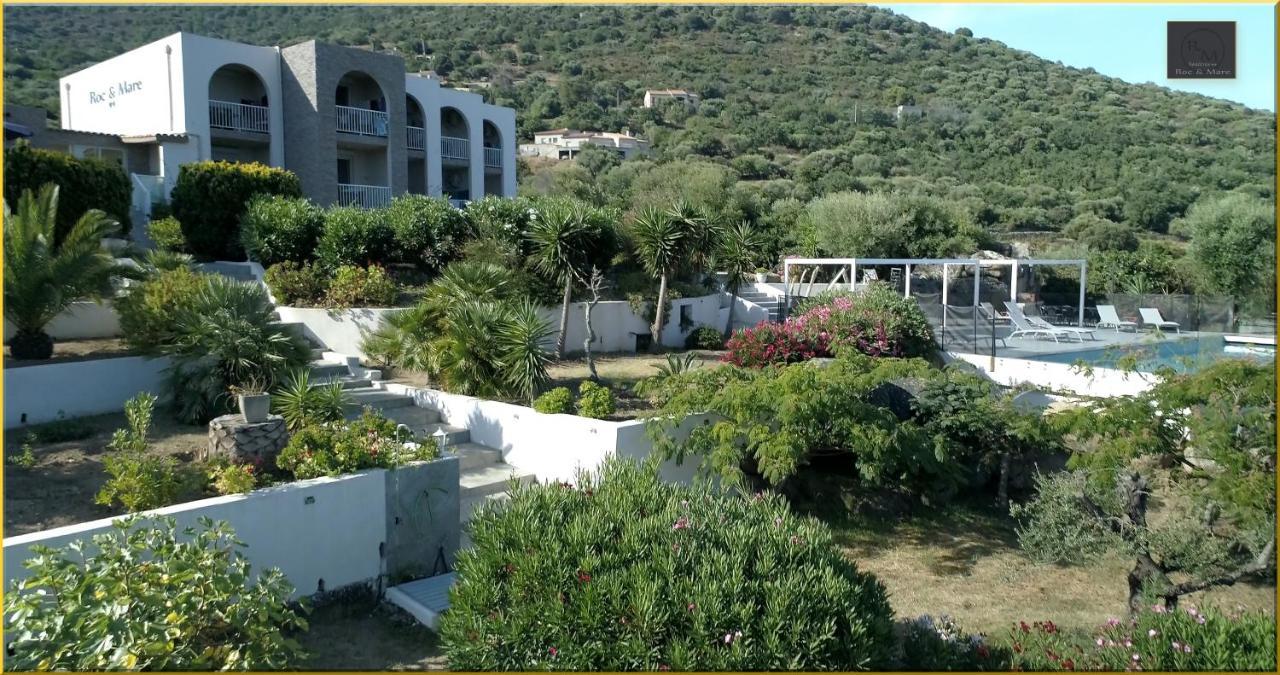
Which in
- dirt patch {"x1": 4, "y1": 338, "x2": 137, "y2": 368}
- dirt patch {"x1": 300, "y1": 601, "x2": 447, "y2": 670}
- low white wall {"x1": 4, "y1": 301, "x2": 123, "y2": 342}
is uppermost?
low white wall {"x1": 4, "y1": 301, "x2": 123, "y2": 342}

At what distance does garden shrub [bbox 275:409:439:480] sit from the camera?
7.93 m

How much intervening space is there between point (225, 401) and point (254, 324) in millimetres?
1223

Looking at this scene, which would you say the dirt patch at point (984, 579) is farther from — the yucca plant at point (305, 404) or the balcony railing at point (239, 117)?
the balcony railing at point (239, 117)

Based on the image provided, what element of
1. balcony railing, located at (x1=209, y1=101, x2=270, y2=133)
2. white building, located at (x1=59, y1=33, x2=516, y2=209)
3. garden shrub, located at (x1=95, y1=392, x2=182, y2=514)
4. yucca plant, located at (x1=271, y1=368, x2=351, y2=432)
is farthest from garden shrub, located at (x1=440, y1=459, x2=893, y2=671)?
balcony railing, located at (x1=209, y1=101, x2=270, y2=133)

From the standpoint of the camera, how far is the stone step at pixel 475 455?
10.6 metres

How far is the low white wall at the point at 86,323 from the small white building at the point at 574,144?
41524 millimetres

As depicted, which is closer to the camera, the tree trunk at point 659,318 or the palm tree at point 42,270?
the palm tree at point 42,270

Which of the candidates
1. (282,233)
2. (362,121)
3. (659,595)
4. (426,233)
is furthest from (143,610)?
(362,121)

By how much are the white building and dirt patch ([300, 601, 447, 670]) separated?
16.2m

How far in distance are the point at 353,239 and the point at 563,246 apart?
14.3ft

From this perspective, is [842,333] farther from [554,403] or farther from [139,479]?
[139,479]

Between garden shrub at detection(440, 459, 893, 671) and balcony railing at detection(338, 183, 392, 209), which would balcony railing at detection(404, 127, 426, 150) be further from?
garden shrub at detection(440, 459, 893, 671)

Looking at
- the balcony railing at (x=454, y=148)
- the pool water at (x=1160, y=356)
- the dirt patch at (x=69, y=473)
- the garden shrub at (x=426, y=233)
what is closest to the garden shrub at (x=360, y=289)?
the garden shrub at (x=426, y=233)

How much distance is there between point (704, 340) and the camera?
18266mm
